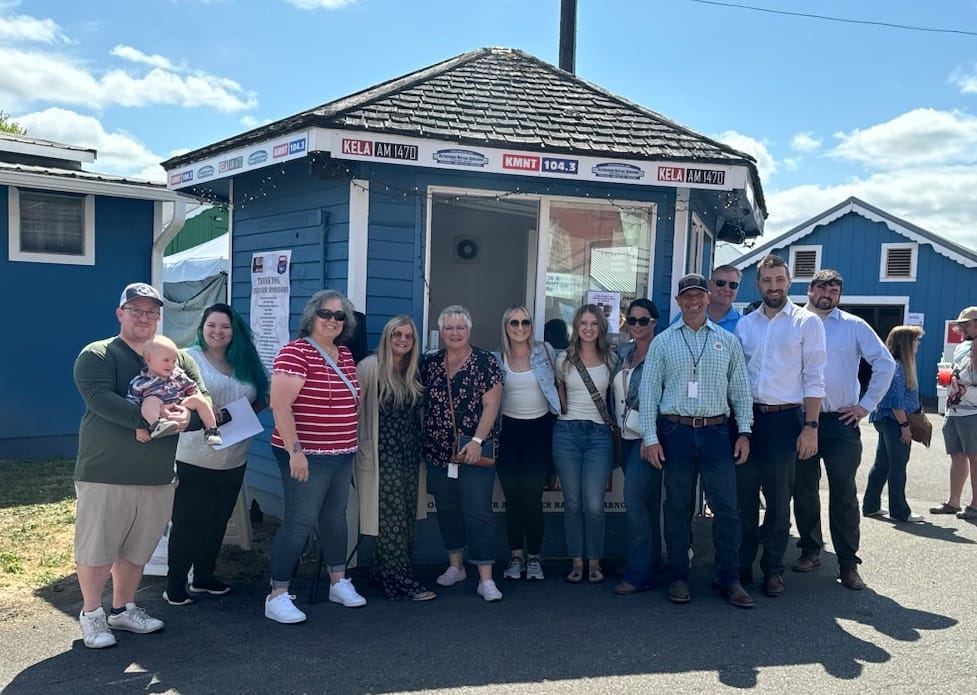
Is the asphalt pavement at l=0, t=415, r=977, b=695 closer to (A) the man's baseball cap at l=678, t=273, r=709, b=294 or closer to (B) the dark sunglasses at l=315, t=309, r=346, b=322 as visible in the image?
(B) the dark sunglasses at l=315, t=309, r=346, b=322

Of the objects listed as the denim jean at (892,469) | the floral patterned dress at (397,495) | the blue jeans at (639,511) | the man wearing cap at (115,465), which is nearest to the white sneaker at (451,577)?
the floral patterned dress at (397,495)

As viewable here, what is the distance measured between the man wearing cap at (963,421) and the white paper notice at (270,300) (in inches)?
229

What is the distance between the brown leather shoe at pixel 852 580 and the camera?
5152mm

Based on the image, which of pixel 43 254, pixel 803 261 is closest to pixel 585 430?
pixel 43 254

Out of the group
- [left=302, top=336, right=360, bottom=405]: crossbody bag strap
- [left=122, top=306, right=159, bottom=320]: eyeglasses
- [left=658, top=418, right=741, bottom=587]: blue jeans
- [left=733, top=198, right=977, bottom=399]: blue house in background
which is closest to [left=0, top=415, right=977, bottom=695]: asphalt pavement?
[left=658, top=418, right=741, bottom=587]: blue jeans

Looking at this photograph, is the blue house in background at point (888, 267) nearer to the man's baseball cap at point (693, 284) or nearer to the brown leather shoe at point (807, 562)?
the brown leather shoe at point (807, 562)

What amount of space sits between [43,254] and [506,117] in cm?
625

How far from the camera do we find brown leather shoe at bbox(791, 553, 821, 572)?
18.1 ft

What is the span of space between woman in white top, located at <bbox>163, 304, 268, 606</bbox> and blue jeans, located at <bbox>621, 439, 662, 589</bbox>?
2.28 m

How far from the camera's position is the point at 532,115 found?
590 centimetres

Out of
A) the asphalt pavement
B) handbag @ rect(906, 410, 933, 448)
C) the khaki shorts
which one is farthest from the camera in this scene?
handbag @ rect(906, 410, 933, 448)

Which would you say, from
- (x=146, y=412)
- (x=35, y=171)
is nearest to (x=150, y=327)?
(x=146, y=412)

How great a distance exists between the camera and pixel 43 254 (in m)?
9.08

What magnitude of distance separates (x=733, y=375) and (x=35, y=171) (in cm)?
800
